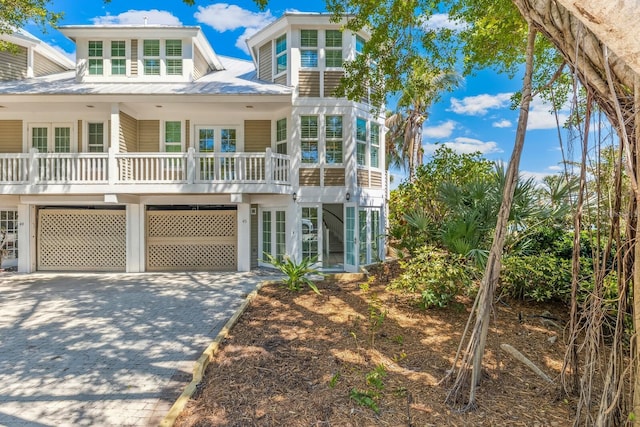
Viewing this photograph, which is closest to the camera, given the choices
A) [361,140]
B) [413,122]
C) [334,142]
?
[334,142]

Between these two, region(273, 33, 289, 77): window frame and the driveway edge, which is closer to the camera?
the driveway edge

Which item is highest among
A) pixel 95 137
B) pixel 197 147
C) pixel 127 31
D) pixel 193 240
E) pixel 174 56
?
pixel 127 31

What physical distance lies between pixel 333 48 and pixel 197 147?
233 inches

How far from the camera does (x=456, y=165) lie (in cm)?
889

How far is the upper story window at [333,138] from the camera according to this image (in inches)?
435

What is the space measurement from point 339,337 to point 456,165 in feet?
20.0

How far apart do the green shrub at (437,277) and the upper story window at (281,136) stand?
6.98 metres

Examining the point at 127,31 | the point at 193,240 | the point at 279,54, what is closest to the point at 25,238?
the point at 193,240

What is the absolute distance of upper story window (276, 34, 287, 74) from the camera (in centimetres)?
1127

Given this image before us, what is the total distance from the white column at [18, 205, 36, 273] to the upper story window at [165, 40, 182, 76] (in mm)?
6722

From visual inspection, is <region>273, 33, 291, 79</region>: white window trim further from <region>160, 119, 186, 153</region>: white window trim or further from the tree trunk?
the tree trunk

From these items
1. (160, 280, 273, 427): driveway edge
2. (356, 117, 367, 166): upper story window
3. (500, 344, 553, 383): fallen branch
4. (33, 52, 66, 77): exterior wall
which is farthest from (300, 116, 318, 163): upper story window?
(33, 52, 66, 77): exterior wall

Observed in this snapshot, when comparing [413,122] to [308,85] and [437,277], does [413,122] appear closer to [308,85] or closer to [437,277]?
[308,85]

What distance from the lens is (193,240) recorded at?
1147 cm
